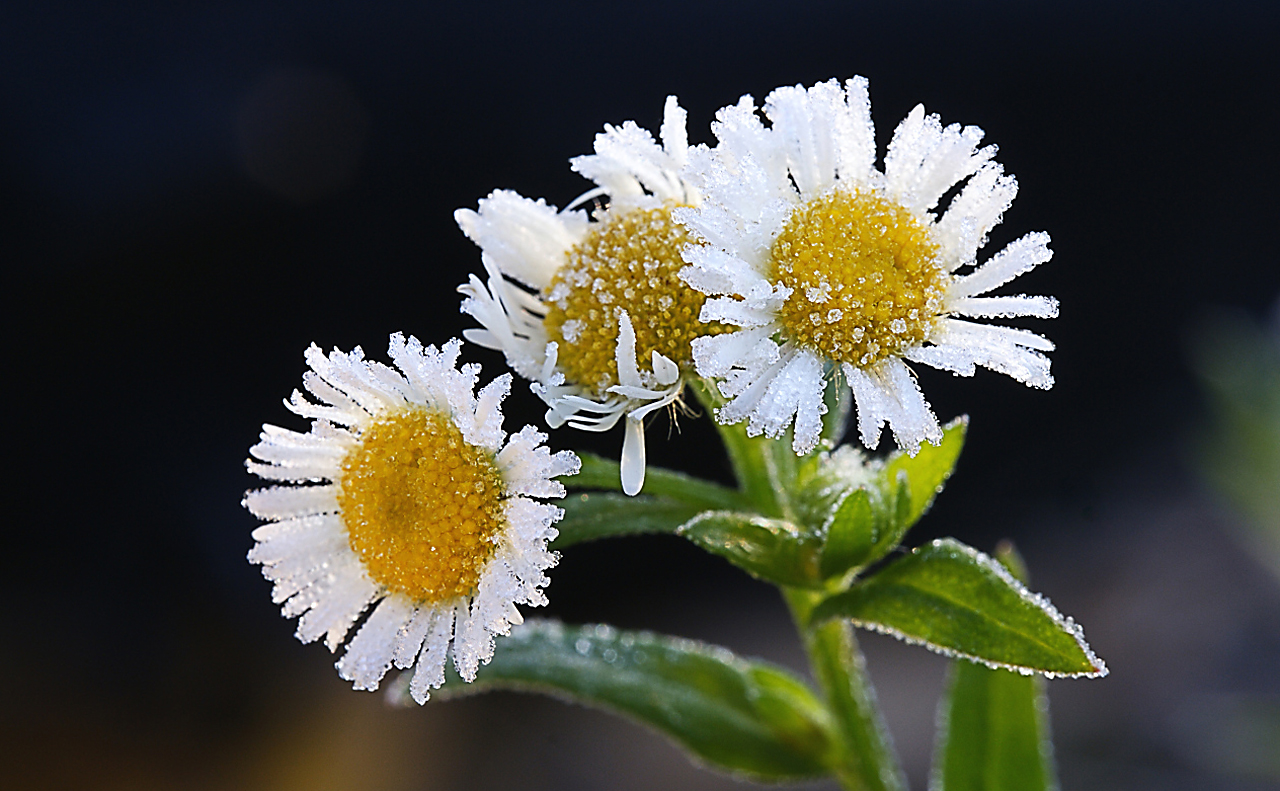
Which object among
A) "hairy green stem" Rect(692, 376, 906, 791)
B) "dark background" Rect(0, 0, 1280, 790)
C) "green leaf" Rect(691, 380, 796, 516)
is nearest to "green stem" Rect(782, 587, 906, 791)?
"hairy green stem" Rect(692, 376, 906, 791)

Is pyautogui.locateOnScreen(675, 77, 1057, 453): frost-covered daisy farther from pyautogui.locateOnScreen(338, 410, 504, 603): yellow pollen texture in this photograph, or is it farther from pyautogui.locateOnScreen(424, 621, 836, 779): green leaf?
pyautogui.locateOnScreen(424, 621, 836, 779): green leaf

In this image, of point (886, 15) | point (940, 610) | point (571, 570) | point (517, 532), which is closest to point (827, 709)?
point (940, 610)

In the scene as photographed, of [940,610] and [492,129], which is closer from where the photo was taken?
[940,610]

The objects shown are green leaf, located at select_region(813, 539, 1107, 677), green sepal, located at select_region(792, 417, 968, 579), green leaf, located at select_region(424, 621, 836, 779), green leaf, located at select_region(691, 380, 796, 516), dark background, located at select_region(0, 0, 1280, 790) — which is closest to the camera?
green leaf, located at select_region(813, 539, 1107, 677)

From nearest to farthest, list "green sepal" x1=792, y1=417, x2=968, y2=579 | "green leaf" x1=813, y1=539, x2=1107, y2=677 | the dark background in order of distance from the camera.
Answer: "green leaf" x1=813, y1=539, x2=1107, y2=677
"green sepal" x1=792, y1=417, x2=968, y2=579
the dark background

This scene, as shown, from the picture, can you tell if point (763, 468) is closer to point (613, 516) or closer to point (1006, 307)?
point (613, 516)

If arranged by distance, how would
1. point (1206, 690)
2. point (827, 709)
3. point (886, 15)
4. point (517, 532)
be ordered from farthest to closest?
point (886, 15), point (1206, 690), point (827, 709), point (517, 532)

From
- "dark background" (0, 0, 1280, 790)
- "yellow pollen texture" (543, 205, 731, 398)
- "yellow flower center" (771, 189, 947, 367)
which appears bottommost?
"dark background" (0, 0, 1280, 790)

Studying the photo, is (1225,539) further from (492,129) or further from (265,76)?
(265,76)
